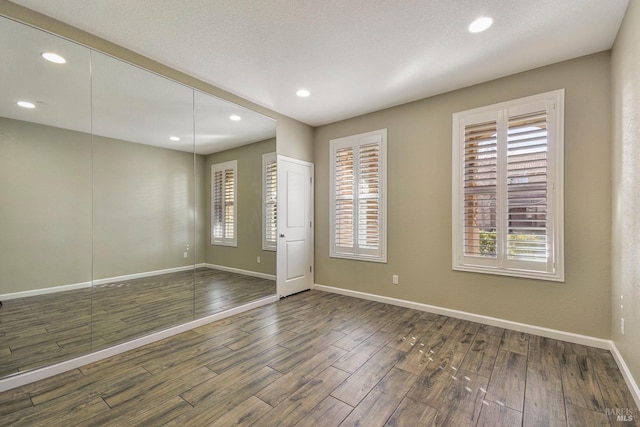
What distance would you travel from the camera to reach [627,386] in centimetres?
205

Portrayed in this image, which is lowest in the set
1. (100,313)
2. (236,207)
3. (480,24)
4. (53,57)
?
(100,313)

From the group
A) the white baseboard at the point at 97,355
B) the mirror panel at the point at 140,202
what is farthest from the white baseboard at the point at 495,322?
the mirror panel at the point at 140,202

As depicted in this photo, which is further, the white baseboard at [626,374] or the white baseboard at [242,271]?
the white baseboard at [242,271]

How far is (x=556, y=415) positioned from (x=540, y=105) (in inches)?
111

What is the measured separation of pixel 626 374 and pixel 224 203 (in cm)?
426

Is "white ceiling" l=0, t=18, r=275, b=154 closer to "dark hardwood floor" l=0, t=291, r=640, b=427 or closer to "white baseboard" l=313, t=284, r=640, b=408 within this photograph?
"dark hardwood floor" l=0, t=291, r=640, b=427

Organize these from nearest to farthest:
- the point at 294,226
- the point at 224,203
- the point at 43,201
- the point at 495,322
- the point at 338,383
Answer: the point at 338,383, the point at 43,201, the point at 495,322, the point at 224,203, the point at 294,226

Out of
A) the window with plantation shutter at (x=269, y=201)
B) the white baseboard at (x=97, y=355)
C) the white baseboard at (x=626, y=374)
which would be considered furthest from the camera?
the window with plantation shutter at (x=269, y=201)

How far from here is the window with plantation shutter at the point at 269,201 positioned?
4.21 m

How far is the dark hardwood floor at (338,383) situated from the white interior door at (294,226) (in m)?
1.37

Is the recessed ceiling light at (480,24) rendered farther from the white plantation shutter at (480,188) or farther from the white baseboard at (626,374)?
the white baseboard at (626,374)

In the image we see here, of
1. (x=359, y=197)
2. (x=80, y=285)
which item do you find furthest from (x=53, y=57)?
(x=359, y=197)

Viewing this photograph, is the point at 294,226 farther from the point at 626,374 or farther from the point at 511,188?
the point at 626,374

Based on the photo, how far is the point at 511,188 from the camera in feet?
9.95
